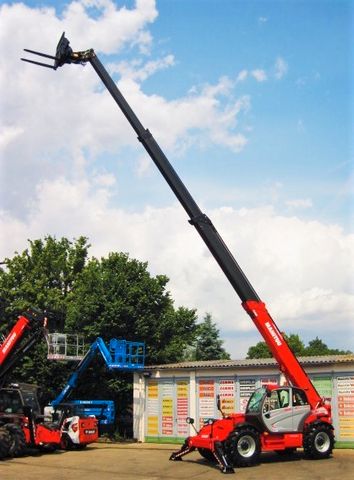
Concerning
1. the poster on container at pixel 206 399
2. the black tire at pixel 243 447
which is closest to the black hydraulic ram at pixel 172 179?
the black tire at pixel 243 447

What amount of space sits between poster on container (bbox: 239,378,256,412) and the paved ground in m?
4.06

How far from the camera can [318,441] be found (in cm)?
1691

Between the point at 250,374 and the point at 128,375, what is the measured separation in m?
10.2

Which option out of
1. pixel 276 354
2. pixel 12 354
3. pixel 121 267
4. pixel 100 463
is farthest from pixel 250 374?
pixel 121 267

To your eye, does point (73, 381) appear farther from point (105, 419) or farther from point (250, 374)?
point (250, 374)

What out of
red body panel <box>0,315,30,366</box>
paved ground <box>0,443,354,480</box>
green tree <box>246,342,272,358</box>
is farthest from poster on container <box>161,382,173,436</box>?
green tree <box>246,342,272,358</box>

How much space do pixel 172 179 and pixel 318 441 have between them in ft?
29.5

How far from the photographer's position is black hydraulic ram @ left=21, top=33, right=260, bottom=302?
1777 centimetres

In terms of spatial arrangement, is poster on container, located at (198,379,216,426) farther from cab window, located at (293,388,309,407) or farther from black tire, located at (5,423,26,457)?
black tire, located at (5,423,26,457)

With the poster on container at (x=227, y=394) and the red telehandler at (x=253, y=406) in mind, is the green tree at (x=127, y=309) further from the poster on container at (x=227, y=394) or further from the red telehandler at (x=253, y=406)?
the red telehandler at (x=253, y=406)

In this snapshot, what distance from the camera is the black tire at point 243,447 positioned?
15.6 m

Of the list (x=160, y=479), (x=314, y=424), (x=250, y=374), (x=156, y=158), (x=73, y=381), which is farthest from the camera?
(x=73, y=381)

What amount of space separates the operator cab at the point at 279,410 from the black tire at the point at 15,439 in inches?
299

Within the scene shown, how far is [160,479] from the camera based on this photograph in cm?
1412
